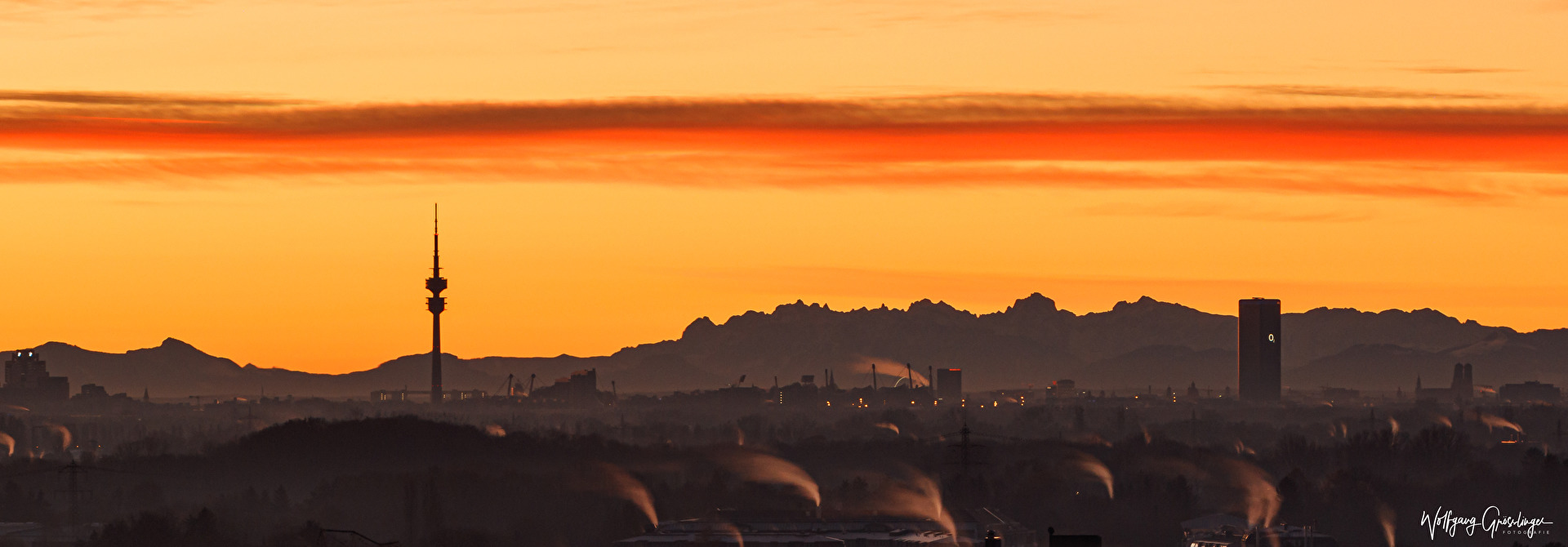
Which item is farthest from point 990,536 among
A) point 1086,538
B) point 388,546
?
point 388,546

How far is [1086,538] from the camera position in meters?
96.1

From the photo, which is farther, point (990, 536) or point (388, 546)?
point (388, 546)

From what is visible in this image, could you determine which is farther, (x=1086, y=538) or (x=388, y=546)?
(x=388, y=546)

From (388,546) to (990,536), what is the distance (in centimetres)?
4685

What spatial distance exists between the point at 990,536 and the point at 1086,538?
455 centimetres

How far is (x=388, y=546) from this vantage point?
128750 millimetres

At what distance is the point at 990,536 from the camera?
94.6 metres

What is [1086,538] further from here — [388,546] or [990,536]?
[388,546]

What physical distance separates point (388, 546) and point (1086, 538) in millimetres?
48877
